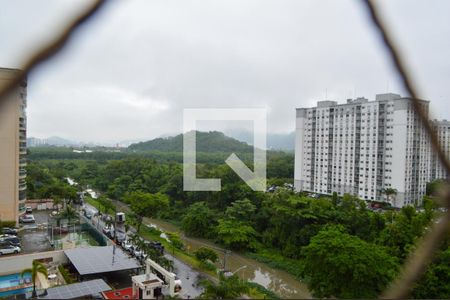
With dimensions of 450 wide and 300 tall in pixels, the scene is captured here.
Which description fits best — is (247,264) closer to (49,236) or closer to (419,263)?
(49,236)

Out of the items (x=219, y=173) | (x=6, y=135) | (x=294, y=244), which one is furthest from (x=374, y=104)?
(x=6, y=135)

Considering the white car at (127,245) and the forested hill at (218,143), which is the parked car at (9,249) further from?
the forested hill at (218,143)

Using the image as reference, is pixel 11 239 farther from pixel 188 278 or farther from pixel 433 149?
pixel 433 149

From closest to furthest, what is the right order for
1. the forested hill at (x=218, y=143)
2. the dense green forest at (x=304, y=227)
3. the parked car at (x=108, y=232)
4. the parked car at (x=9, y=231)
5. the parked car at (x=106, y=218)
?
the dense green forest at (x=304, y=227) < the parked car at (x=9, y=231) < the parked car at (x=108, y=232) < the parked car at (x=106, y=218) < the forested hill at (x=218, y=143)

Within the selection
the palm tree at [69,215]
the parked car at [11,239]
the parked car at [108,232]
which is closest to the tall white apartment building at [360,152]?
the parked car at [108,232]

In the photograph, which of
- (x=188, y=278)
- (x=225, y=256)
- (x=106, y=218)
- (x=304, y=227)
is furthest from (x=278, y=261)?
(x=106, y=218)

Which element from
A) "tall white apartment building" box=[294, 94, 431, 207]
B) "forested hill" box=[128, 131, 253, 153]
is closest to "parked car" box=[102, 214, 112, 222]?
"tall white apartment building" box=[294, 94, 431, 207]

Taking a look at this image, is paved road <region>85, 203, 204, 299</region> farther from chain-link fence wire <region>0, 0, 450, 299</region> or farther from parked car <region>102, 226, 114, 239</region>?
chain-link fence wire <region>0, 0, 450, 299</region>
